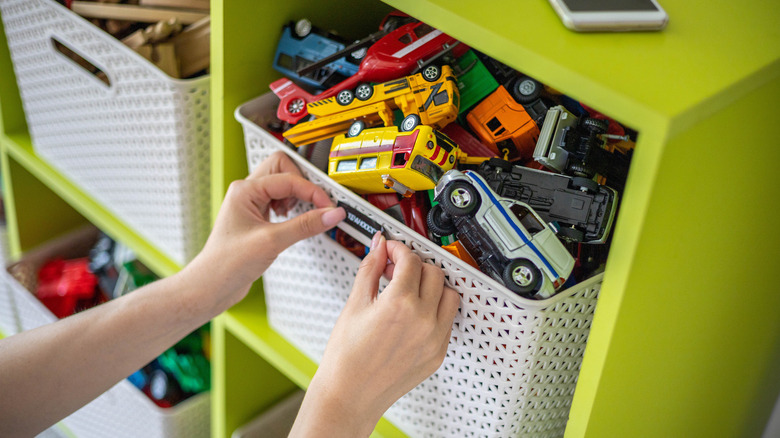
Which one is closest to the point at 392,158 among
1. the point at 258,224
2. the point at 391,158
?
the point at 391,158

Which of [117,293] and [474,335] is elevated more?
[474,335]

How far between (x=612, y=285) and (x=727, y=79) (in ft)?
0.58

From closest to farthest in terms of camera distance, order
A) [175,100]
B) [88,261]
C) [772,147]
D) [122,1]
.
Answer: [772,147] → [175,100] → [122,1] → [88,261]

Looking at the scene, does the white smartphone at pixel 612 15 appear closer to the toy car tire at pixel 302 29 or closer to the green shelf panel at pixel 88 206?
the toy car tire at pixel 302 29

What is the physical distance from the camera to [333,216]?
0.74m

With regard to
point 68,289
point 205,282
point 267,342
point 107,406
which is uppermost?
point 205,282

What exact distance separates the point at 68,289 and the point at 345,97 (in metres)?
0.84

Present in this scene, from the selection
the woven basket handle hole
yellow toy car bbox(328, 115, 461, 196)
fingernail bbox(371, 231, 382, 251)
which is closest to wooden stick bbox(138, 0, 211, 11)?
the woven basket handle hole

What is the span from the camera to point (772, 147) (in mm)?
604

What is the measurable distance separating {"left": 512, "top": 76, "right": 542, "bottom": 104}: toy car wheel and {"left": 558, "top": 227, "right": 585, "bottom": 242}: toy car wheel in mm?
148

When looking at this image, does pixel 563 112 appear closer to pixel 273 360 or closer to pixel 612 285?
pixel 612 285

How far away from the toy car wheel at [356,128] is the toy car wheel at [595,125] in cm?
23

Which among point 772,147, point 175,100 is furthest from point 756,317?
point 175,100

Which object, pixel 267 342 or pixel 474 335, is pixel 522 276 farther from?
pixel 267 342
